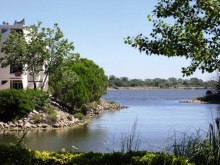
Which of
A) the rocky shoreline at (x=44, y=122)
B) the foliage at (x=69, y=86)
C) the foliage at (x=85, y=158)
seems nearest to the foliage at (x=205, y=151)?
the foliage at (x=85, y=158)

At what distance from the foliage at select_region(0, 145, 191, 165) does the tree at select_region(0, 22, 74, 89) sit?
34.1m

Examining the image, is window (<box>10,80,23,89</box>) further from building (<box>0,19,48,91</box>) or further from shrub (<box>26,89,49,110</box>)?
shrub (<box>26,89,49,110</box>)

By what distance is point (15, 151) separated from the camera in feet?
31.2

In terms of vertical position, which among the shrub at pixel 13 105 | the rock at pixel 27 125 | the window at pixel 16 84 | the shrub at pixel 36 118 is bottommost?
the rock at pixel 27 125

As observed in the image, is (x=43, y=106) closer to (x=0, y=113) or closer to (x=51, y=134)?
(x=0, y=113)

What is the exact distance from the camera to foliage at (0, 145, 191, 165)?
27.2 feet

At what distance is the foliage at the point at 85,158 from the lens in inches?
326

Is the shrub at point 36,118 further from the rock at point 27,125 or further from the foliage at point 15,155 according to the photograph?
the foliage at point 15,155

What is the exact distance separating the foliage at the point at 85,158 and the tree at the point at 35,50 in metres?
34.1

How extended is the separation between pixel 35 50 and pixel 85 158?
116 feet

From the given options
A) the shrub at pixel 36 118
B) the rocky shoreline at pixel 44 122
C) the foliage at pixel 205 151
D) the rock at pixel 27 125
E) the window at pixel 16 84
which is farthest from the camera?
the window at pixel 16 84

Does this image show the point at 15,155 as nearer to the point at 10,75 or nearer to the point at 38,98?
the point at 38,98

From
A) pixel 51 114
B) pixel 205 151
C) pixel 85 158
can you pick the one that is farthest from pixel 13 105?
pixel 205 151

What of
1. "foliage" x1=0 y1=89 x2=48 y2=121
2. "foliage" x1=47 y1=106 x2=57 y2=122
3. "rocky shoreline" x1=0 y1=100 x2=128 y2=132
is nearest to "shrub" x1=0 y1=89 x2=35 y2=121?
"foliage" x1=0 y1=89 x2=48 y2=121
